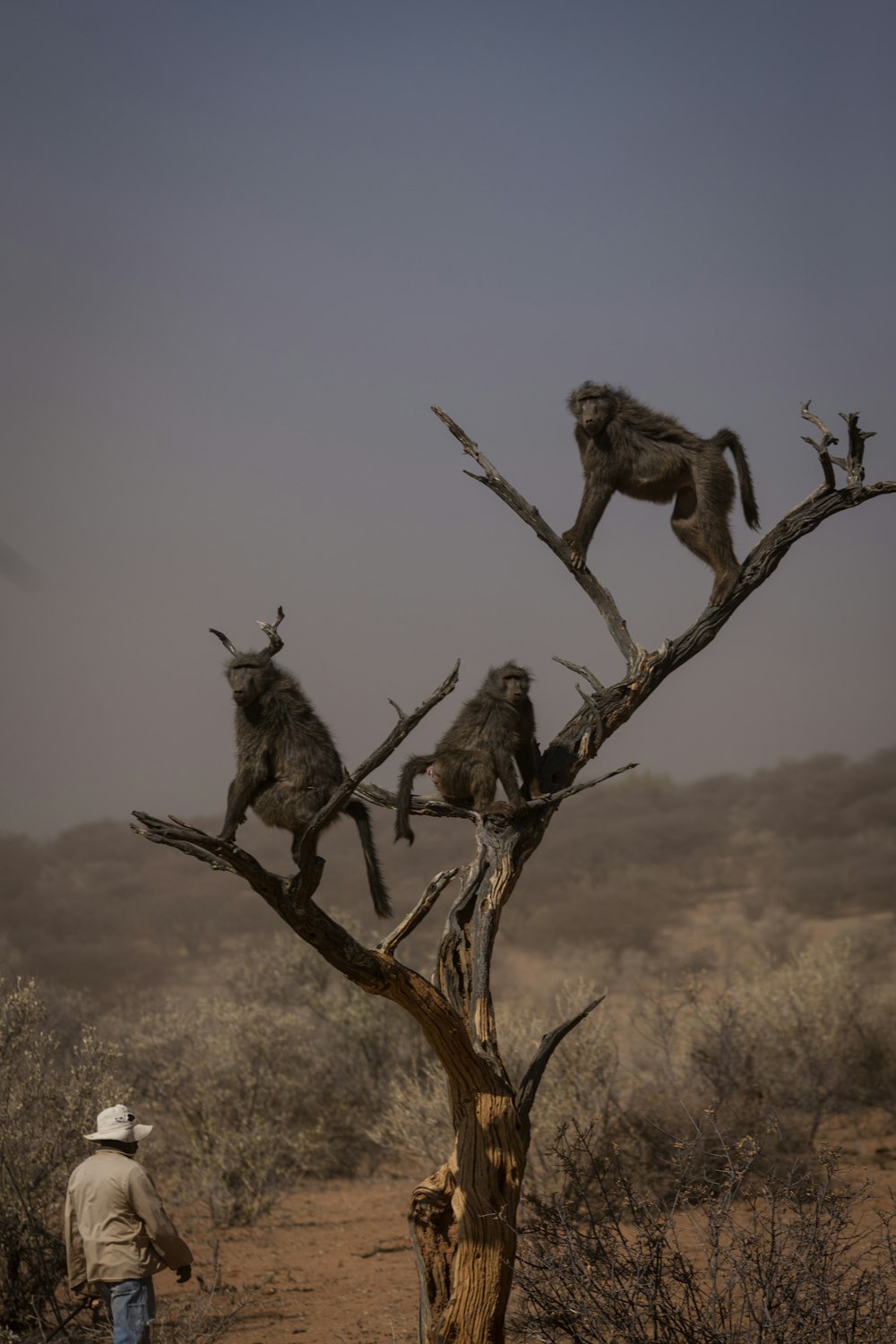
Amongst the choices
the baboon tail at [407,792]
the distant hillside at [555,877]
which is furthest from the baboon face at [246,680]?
the distant hillside at [555,877]

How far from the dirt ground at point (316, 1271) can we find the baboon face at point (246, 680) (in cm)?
327

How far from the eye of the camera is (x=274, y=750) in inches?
158

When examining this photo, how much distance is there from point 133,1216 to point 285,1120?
20.1ft

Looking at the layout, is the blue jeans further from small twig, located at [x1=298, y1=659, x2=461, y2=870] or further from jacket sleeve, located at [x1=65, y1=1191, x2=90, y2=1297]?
small twig, located at [x1=298, y1=659, x2=461, y2=870]

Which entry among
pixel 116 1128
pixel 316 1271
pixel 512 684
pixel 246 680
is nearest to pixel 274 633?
pixel 246 680

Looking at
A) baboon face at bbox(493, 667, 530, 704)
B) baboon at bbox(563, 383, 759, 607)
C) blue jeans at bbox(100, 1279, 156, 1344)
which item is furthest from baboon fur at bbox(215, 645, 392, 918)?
blue jeans at bbox(100, 1279, 156, 1344)

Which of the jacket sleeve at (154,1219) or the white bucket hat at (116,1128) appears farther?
the white bucket hat at (116,1128)

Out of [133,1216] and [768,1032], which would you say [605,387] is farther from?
[768,1032]

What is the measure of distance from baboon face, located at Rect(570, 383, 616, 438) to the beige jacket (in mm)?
3567

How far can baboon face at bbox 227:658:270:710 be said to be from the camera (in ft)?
13.1

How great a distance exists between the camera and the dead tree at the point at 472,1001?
383cm

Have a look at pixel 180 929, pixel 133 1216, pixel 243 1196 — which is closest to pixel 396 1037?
pixel 243 1196

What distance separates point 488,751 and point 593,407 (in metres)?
1.60

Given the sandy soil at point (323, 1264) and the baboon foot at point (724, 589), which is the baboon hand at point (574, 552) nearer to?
the baboon foot at point (724, 589)
